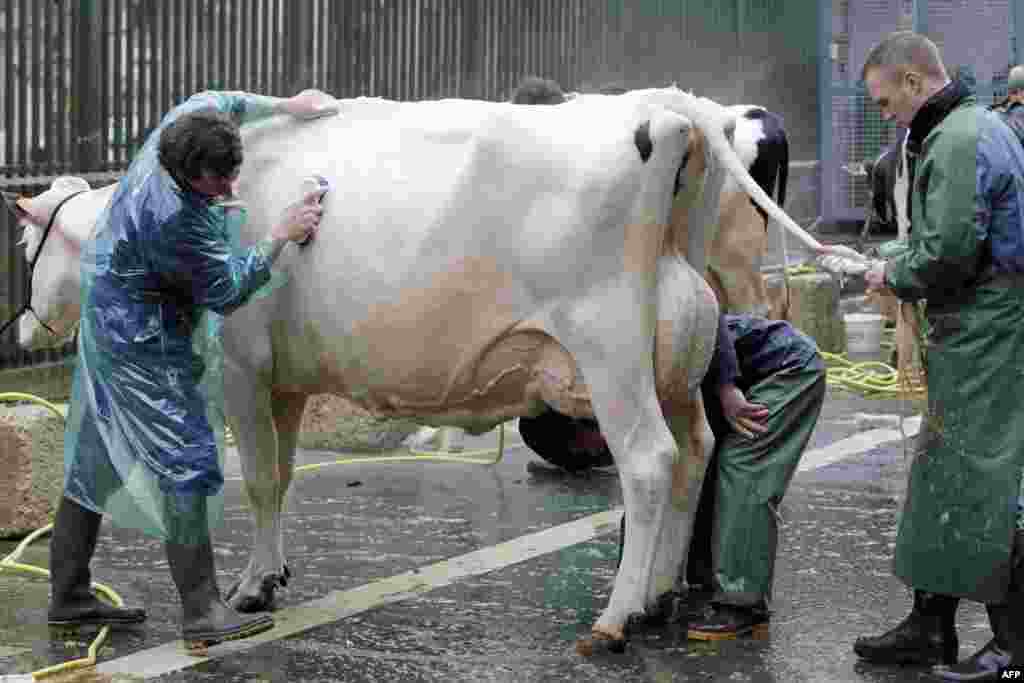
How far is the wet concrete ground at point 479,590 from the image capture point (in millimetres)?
6695

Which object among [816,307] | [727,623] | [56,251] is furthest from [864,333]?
[56,251]

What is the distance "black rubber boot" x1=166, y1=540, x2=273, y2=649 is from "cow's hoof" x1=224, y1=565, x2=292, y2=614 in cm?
42

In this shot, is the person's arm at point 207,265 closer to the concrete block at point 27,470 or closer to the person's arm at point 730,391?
the person's arm at point 730,391

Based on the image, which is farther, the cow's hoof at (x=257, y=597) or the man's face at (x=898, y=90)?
the cow's hoof at (x=257, y=597)

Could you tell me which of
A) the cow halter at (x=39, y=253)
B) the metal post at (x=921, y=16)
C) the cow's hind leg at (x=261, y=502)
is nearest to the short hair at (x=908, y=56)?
the cow's hind leg at (x=261, y=502)

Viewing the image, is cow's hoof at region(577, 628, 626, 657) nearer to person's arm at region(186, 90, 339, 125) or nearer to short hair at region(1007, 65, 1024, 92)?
person's arm at region(186, 90, 339, 125)

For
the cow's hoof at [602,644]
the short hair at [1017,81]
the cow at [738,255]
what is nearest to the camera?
the cow's hoof at [602,644]

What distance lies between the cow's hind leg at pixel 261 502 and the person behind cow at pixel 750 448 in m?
1.39

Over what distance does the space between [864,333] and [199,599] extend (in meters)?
9.67

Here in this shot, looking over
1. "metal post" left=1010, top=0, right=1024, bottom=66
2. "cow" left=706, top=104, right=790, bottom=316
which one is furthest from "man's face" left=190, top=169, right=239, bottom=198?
"metal post" left=1010, top=0, right=1024, bottom=66

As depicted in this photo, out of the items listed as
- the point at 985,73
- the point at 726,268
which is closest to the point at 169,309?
the point at 726,268

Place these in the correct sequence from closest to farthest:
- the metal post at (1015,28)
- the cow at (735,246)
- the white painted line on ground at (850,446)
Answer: the cow at (735,246) < the white painted line on ground at (850,446) < the metal post at (1015,28)

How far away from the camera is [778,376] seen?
734 centimetres

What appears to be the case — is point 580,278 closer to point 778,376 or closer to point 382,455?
point 778,376
